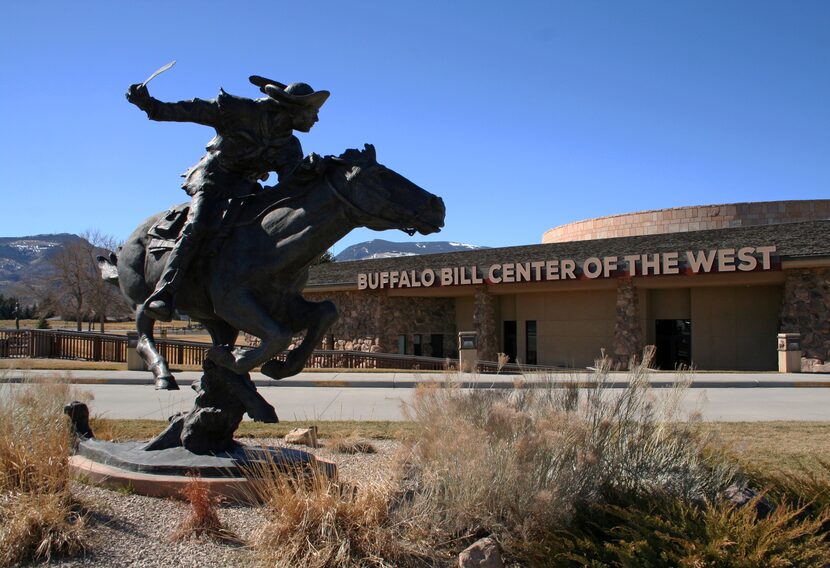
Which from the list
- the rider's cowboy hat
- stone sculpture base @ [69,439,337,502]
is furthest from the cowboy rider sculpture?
stone sculpture base @ [69,439,337,502]

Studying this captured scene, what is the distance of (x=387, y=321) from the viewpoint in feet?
116

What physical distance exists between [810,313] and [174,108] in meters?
24.0

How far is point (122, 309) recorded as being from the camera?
2160 inches

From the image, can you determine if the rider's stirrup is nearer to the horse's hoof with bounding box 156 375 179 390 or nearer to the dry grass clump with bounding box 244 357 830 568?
the horse's hoof with bounding box 156 375 179 390

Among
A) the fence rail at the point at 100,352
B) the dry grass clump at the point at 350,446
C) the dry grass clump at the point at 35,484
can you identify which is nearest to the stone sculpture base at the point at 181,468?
the dry grass clump at the point at 35,484

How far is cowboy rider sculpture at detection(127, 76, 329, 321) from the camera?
251 inches

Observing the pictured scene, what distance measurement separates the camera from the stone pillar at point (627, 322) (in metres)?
27.5

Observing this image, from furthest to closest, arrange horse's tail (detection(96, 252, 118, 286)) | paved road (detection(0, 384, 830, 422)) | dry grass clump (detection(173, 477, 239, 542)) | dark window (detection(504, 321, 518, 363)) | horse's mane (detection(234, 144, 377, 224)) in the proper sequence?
dark window (detection(504, 321, 518, 363)), paved road (detection(0, 384, 830, 422)), horse's tail (detection(96, 252, 118, 286)), horse's mane (detection(234, 144, 377, 224)), dry grass clump (detection(173, 477, 239, 542))

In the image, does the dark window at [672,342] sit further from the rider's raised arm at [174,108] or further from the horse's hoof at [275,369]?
the rider's raised arm at [174,108]

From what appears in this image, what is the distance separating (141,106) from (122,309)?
52.4 m

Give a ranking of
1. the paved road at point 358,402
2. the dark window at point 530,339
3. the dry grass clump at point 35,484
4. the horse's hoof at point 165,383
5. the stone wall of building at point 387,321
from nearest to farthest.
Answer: the dry grass clump at point 35,484 < the horse's hoof at point 165,383 < the paved road at point 358,402 < the dark window at point 530,339 < the stone wall of building at point 387,321

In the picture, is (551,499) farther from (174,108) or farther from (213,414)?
(174,108)

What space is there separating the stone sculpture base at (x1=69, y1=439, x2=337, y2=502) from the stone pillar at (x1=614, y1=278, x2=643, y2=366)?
74.9 feet

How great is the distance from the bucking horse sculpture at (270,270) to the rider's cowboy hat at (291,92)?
642mm
